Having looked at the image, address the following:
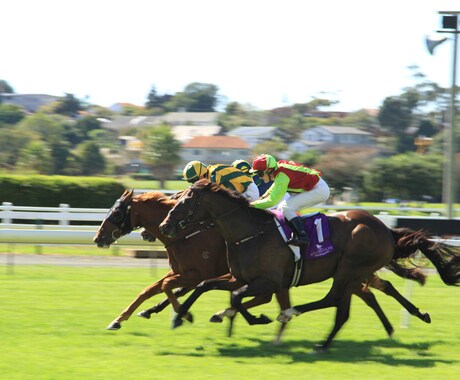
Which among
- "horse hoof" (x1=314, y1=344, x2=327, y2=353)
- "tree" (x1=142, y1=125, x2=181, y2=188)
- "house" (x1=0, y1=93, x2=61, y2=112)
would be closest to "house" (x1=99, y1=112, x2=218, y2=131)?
"house" (x1=0, y1=93, x2=61, y2=112)

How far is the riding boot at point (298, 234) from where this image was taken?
8.36 metres

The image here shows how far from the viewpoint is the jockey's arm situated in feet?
27.7

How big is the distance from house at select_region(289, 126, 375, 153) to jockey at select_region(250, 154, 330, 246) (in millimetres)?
83804

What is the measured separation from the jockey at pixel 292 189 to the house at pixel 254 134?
88.7 metres

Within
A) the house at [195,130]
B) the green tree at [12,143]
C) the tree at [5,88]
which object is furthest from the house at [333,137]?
the tree at [5,88]

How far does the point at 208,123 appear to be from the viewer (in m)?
126

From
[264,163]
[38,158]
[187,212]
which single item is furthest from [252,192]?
[38,158]

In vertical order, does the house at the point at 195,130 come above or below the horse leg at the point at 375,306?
above

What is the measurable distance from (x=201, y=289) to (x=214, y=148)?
8610 centimetres

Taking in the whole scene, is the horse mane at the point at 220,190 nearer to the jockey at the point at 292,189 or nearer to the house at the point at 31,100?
the jockey at the point at 292,189

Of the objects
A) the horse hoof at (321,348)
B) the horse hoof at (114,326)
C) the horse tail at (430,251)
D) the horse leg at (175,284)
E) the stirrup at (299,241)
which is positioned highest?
the stirrup at (299,241)

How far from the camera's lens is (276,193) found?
8.43 metres

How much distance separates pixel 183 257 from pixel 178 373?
2383mm

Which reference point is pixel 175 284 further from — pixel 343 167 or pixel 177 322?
pixel 343 167
